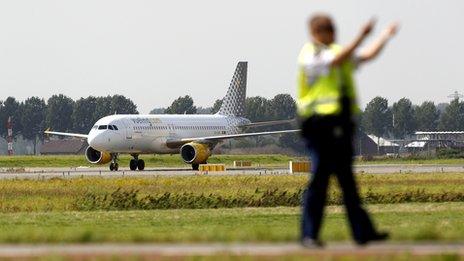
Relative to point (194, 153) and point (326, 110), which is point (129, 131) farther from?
point (326, 110)

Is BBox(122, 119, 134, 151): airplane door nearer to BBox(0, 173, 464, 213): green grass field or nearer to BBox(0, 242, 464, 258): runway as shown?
BBox(0, 173, 464, 213): green grass field

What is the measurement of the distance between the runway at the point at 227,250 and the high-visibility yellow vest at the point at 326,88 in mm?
1399

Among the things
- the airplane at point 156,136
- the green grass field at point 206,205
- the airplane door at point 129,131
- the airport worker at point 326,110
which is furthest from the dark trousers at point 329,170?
the airplane door at point 129,131

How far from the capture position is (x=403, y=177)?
65.8 meters

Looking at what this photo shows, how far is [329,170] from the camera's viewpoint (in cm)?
1437

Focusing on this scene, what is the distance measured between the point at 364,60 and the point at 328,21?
1.71 feet

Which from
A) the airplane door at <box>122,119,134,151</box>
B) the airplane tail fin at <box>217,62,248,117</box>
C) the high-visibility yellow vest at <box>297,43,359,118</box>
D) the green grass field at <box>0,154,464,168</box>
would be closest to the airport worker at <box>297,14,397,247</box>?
the high-visibility yellow vest at <box>297,43,359,118</box>

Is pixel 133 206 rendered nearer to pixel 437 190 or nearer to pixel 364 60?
pixel 437 190

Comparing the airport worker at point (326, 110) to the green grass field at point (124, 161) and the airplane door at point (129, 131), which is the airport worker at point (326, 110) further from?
the green grass field at point (124, 161)

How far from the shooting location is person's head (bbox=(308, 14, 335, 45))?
14.0 meters

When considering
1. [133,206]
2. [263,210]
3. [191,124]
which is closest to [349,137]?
[263,210]

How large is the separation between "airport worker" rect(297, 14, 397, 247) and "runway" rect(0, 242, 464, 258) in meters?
0.38

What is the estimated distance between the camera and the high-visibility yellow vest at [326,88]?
14.1 metres

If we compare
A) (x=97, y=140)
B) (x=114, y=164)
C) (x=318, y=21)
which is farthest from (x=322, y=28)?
(x=114, y=164)
